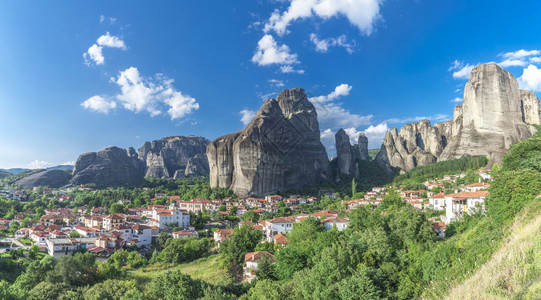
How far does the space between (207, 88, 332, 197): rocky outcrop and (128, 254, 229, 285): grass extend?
122ft

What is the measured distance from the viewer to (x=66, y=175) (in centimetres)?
10925

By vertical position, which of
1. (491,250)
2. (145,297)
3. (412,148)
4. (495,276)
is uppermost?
(412,148)

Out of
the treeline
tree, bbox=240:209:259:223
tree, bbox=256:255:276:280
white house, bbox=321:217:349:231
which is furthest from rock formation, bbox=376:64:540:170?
tree, bbox=256:255:276:280

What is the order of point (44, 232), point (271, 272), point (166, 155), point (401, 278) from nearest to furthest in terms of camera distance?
point (401, 278) < point (271, 272) < point (44, 232) < point (166, 155)

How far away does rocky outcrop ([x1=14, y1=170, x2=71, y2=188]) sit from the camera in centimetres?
9904

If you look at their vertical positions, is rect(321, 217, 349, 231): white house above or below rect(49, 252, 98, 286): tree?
above

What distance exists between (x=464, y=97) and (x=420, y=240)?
244ft

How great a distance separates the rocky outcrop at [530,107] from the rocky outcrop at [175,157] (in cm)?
11432

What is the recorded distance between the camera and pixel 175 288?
822 inches

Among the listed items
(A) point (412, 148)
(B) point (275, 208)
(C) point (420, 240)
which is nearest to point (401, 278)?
(C) point (420, 240)

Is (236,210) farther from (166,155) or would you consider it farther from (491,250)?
(166,155)

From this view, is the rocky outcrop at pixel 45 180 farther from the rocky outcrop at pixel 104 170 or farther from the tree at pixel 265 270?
the tree at pixel 265 270

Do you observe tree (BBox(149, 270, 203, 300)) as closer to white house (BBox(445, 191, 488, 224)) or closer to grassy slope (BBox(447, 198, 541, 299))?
grassy slope (BBox(447, 198, 541, 299))

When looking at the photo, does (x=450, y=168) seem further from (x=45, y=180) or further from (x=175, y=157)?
(x=45, y=180)
